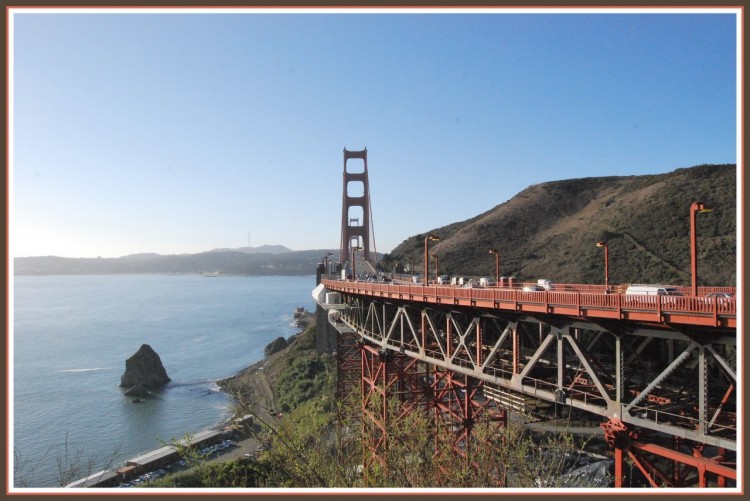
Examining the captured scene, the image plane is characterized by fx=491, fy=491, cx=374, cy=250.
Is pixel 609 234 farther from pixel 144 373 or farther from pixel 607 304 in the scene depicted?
pixel 144 373

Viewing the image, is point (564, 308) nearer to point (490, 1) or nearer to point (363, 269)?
point (490, 1)

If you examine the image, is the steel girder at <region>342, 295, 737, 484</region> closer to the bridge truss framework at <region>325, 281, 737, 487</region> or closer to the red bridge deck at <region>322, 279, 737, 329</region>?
the bridge truss framework at <region>325, 281, 737, 487</region>

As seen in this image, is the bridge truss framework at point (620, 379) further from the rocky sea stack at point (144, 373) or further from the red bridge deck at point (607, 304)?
the rocky sea stack at point (144, 373)

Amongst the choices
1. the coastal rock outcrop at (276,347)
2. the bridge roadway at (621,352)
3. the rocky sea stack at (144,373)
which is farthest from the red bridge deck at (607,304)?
the coastal rock outcrop at (276,347)

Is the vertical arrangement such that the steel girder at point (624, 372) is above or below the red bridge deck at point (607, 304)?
below

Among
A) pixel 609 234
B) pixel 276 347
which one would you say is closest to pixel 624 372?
pixel 609 234

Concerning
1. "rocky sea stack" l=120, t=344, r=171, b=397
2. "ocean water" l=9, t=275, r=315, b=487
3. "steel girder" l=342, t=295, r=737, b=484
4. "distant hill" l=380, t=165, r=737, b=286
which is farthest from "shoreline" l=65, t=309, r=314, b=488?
"distant hill" l=380, t=165, r=737, b=286
